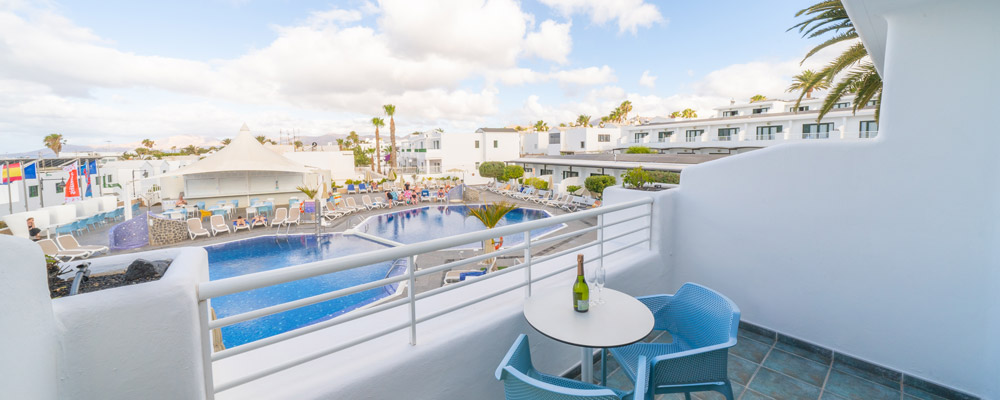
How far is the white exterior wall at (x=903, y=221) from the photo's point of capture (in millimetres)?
2521

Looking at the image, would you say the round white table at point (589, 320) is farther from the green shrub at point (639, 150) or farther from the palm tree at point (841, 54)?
the green shrub at point (639, 150)

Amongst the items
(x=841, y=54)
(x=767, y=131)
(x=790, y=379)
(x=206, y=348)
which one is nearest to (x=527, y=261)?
(x=206, y=348)

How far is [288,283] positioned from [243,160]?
12425 millimetres

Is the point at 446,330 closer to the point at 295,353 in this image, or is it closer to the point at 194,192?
the point at 295,353

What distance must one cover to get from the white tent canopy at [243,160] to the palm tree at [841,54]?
1877 cm

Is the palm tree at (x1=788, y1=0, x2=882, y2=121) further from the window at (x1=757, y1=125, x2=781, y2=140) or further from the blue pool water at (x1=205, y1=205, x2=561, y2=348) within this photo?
the window at (x1=757, y1=125, x2=781, y2=140)

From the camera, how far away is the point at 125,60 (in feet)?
20.7

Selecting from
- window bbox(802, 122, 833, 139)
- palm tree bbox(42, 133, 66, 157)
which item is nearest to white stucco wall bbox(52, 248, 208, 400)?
window bbox(802, 122, 833, 139)

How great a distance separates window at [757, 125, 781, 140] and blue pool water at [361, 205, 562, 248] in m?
20.5

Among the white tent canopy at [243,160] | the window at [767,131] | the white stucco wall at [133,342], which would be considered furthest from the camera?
the window at [767,131]

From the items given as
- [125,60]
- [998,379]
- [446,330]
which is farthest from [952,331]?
[125,60]

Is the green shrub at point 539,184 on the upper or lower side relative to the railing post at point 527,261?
lower

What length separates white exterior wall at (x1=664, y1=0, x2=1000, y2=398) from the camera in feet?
8.27

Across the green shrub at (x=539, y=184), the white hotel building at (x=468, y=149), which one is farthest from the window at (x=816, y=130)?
the white hotel building at (x=468, y=149)
